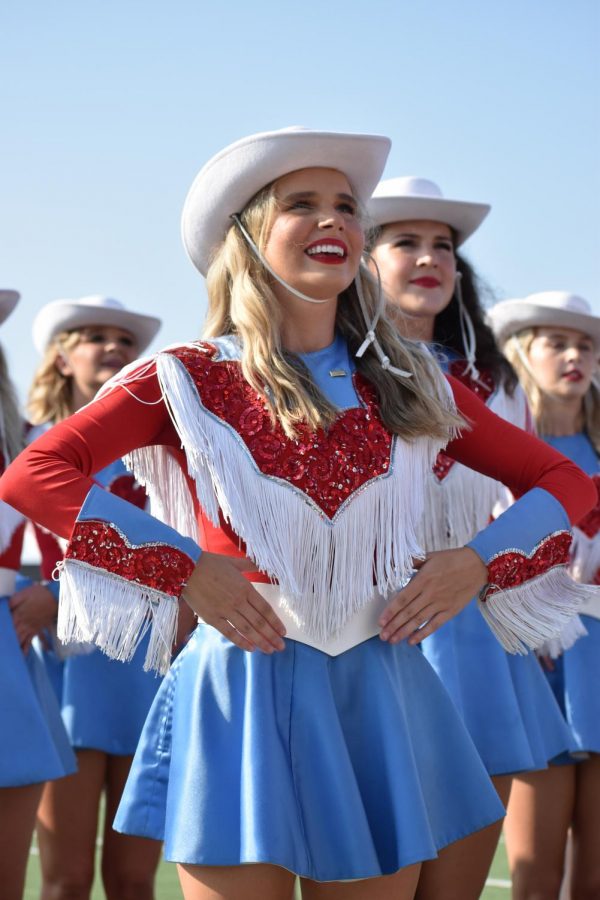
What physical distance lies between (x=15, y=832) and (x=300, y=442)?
190 centimetres

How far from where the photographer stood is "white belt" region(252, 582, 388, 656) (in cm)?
263

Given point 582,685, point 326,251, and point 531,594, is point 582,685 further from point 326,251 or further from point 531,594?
point 326,251

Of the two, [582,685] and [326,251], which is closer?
[326,251]

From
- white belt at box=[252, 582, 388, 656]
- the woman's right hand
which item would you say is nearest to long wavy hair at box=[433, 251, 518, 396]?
white belt at box=[252, 582, 388, 656]

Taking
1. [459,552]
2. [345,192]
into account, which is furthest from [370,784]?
[345,192]

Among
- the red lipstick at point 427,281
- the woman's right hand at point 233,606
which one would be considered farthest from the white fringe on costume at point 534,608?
the red lipstick at point 427,281

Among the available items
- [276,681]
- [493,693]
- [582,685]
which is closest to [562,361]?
[582,685]

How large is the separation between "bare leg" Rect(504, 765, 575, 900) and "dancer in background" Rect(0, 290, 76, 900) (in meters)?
1.44

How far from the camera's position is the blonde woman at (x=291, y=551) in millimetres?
2520

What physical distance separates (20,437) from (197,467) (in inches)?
A: 74.6

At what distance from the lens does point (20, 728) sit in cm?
389

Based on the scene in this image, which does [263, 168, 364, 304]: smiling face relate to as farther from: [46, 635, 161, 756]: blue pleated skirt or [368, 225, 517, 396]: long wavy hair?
[46, 635, 161, 756]: blue pleated skirt

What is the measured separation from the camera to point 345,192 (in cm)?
300

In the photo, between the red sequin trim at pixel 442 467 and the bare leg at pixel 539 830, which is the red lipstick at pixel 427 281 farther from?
the bare leg at pixel 539 830
